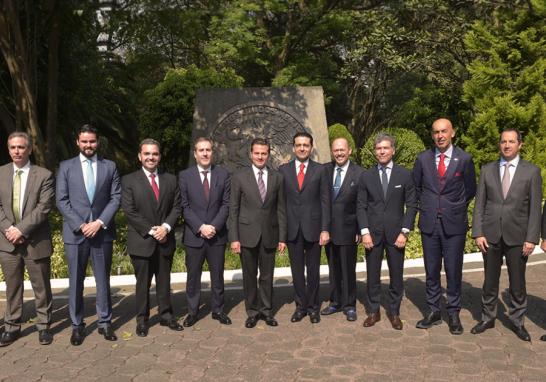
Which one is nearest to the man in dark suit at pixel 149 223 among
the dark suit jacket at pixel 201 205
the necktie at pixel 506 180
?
the dark suit jacket at pixel 201 205

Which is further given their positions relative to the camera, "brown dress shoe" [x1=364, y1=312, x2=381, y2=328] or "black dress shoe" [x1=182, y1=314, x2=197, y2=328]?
"black dress shoe" [x1=182, y1=314, x2=197, y2=328]

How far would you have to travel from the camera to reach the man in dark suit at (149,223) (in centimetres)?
500

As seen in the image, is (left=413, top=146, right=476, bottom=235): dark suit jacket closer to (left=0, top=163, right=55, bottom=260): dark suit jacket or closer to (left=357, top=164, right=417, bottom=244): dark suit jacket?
(left=357, top=164, right=417, bottom=244): dark suit jacket

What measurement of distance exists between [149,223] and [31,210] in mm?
1121

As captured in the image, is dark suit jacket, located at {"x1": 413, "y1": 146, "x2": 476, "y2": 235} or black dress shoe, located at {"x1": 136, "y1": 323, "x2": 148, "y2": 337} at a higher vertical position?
dark suit jacket, located at {"x1": 413, "y1": 146, "x2": 476, "y2": 235}

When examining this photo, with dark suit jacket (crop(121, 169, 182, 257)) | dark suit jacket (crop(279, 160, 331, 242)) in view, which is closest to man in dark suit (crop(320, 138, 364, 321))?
dark suit jacket (crop(279, 160, 331, 242))

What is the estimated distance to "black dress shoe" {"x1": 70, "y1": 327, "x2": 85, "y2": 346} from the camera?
15.8 feet

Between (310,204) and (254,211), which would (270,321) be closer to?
(254,211)

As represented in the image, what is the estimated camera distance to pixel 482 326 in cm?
498

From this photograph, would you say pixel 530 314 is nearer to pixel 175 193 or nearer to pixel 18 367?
pixel 175 193

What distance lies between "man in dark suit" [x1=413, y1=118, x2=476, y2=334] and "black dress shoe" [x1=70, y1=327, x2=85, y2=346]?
3.41 meters

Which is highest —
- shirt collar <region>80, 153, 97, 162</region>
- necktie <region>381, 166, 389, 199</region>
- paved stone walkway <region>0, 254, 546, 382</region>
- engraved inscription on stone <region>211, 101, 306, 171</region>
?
engraved inscription on stone <region>211, 101, 306, 171</region>

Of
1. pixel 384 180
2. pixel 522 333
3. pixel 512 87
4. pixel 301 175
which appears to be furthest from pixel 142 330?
pixel 512 87

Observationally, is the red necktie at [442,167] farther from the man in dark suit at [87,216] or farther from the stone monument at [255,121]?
the stone monument at [255,121]
